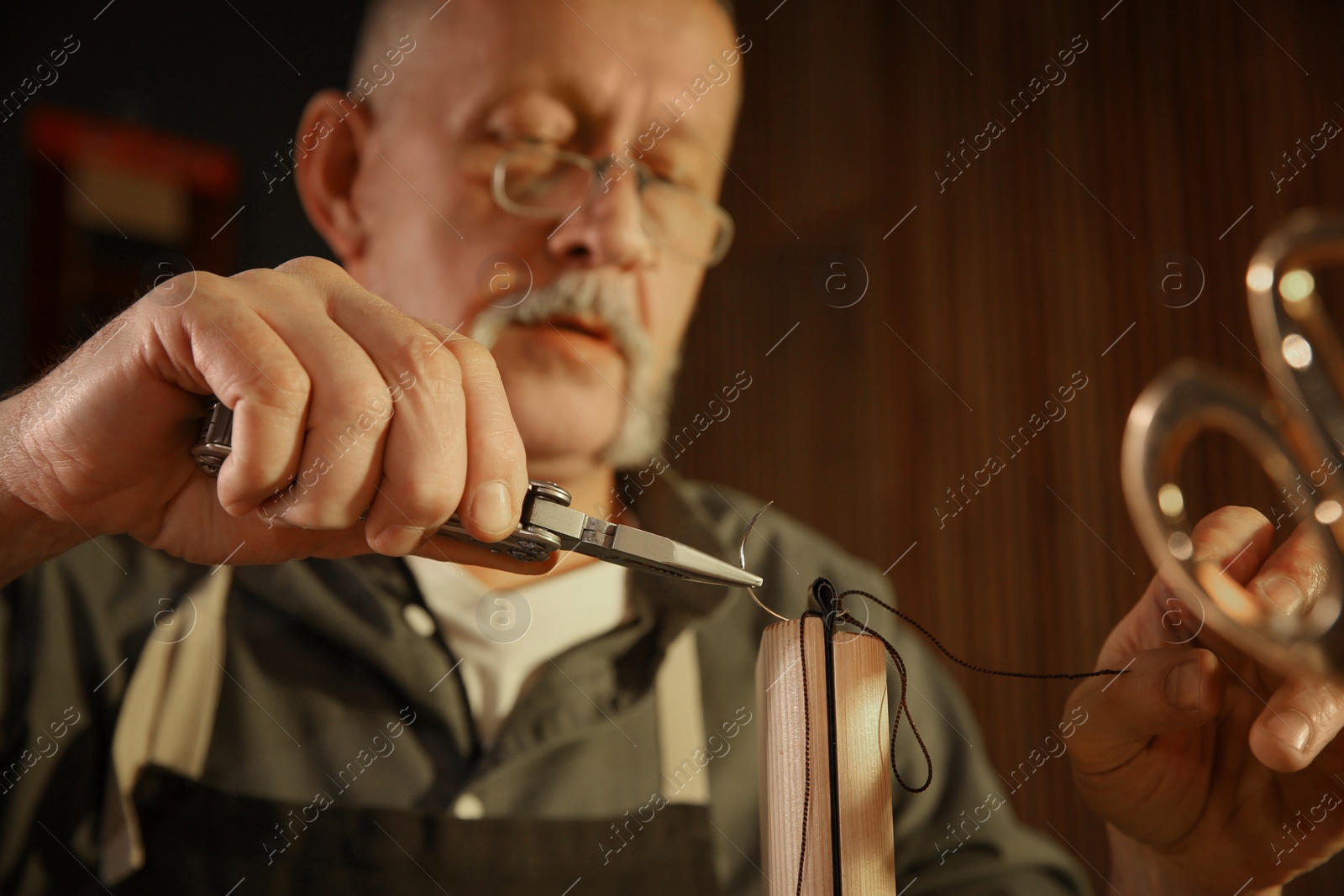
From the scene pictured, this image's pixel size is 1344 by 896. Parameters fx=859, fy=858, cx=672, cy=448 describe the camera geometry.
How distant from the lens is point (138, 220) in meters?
0.68

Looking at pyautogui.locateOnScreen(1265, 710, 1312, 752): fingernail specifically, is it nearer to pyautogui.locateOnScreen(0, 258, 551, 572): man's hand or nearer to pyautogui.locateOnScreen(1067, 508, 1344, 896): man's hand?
pyautogui.locateOnScreen(1067, 508, 1344, 896): man's hand

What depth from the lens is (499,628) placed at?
2.54 feet

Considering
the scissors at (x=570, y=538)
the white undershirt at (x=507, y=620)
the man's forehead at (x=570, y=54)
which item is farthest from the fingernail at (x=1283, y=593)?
the man's forehead at (x=570, y=54)

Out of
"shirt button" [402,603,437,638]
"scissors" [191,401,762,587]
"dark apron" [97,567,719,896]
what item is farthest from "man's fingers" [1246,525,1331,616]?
"shirt button" [402,603,437,638]

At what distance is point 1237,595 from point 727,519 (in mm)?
612

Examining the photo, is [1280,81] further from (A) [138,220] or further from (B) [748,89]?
(A) [138,220]

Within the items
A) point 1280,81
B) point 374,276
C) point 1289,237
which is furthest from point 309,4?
point 1280,81

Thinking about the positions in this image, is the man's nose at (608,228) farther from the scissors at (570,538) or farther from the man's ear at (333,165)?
the scissors at (570,538)

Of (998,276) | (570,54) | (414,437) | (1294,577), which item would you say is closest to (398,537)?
(414,437)

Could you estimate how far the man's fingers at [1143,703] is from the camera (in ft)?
1.40

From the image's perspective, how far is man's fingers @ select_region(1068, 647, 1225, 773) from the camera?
0.43 m

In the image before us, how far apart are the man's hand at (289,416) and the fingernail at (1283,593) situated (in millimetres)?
365

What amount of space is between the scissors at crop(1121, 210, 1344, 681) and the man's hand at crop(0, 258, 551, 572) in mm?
239

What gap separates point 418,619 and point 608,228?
394 mm
